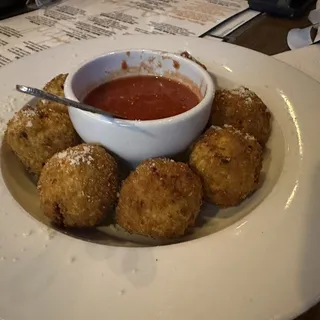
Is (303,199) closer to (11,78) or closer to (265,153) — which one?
(265,153)

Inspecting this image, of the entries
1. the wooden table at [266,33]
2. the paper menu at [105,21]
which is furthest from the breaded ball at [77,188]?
the wooden table at [266,33]

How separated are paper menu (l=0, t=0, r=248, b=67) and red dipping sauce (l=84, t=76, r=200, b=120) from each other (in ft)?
2.58

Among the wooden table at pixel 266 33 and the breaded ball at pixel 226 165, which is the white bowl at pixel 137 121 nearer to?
the breaded ball at pixel 226 165

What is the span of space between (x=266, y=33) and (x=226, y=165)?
1.21 m

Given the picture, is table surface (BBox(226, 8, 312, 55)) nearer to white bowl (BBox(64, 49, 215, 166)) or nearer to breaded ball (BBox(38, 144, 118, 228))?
white bowl (BBox(64, 49, 215, 166))

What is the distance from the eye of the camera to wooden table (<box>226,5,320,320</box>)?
1991mm

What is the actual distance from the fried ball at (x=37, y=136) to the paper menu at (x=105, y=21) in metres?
0.78

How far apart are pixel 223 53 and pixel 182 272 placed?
3.09ft

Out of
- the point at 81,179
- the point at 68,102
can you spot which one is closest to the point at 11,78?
the point at 68,102

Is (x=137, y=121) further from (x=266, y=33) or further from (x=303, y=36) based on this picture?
(x=266, y=33)

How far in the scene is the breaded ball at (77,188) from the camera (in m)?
1.05

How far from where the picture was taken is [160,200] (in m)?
1.01

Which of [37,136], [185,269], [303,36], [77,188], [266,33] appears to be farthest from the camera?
[266,33]

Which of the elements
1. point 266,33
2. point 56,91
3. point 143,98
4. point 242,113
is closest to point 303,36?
point 266,33
